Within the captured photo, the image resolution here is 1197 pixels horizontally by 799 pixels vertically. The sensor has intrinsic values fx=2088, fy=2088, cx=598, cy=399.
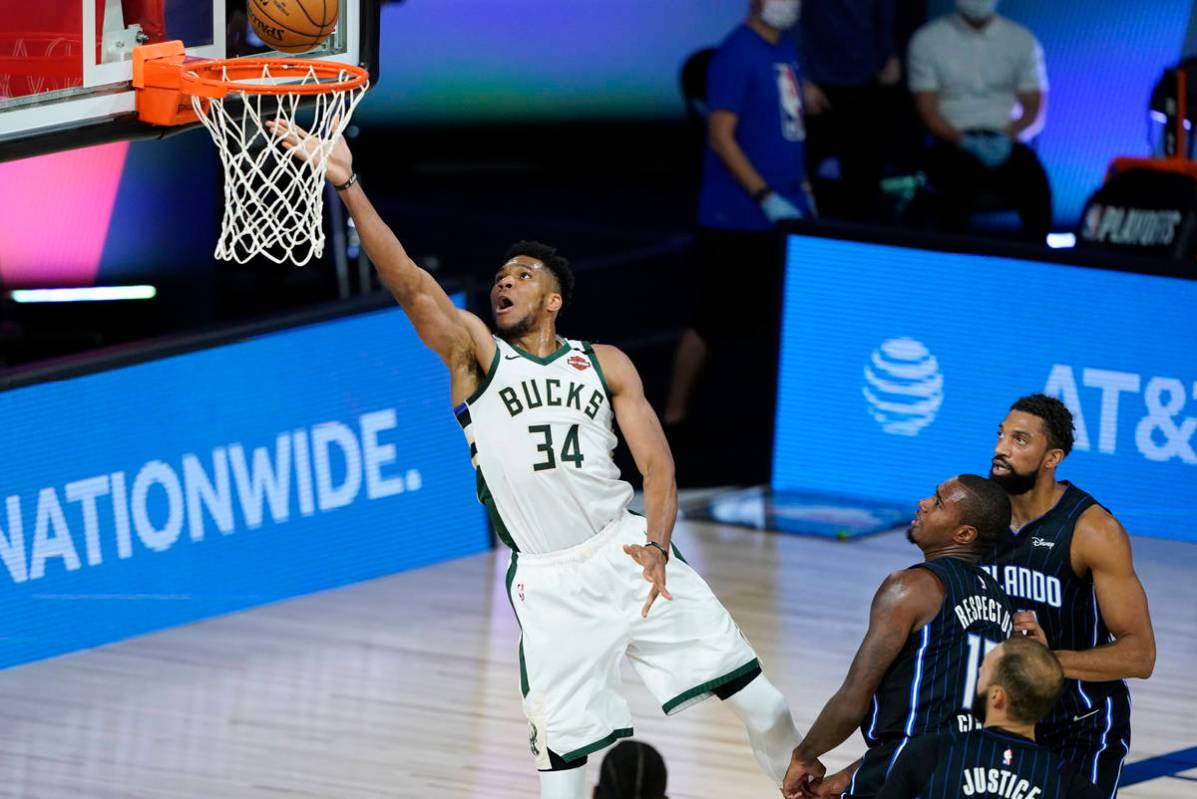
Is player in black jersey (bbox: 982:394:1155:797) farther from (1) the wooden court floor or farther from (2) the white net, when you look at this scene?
(2) the white net

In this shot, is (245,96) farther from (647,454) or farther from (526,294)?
(647,454)

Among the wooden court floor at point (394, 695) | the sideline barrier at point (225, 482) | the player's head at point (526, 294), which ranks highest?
the player's head at point (526, 294)

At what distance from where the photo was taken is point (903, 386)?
10680 mm

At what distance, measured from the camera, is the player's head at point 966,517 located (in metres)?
5.52

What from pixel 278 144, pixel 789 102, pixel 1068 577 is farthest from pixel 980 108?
pixel 1068 577

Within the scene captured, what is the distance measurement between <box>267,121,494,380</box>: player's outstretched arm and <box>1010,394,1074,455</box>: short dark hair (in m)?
1.59

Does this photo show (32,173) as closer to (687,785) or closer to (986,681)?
(687,785)

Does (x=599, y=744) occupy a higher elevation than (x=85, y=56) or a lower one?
lower

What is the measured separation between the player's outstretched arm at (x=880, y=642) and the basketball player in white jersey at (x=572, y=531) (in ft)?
2.34

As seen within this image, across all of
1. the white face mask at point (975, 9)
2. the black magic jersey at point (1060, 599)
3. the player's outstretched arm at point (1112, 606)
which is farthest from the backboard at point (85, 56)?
the white face mask at point (975, 9)

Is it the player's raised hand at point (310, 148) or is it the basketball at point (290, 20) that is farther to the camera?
the basketball at point (290, 20)

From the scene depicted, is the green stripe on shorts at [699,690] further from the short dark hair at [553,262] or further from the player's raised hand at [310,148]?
the player's raised hand at [310,148]

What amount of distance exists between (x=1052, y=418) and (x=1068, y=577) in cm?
47

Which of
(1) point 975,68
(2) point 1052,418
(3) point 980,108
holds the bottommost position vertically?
(2) point 1052,418
